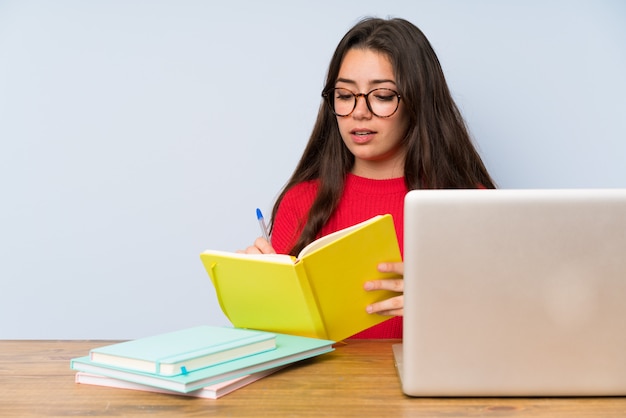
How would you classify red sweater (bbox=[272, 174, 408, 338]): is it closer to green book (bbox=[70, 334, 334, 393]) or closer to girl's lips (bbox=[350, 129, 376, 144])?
girl's lips (bbox=[350, 129, 376, 144])

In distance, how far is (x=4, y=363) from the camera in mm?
1327

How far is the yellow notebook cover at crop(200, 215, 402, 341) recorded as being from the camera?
135 cm

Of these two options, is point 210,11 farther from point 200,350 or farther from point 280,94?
point 200,350

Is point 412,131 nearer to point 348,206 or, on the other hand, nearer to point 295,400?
point 348,206

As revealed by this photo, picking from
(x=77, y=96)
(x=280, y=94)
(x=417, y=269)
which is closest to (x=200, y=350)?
(x=417, y=269)

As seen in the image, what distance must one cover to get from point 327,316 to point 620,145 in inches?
64.4

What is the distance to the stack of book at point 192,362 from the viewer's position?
1098 millimetres

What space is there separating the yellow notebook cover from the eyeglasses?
0.73m

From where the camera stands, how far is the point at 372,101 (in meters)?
2.09

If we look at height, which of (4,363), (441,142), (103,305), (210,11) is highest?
(210,11)

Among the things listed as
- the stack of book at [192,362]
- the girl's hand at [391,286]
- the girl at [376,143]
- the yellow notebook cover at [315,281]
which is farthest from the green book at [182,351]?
the girl at [376,143]

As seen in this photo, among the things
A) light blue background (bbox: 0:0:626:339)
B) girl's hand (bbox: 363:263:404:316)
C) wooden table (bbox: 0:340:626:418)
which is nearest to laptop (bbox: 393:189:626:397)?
wooden table (bbox: 0:340:626:418)

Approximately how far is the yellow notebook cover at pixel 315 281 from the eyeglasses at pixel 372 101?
73 cm

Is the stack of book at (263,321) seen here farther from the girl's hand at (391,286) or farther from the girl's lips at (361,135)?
the girl's lips at (361,135)
